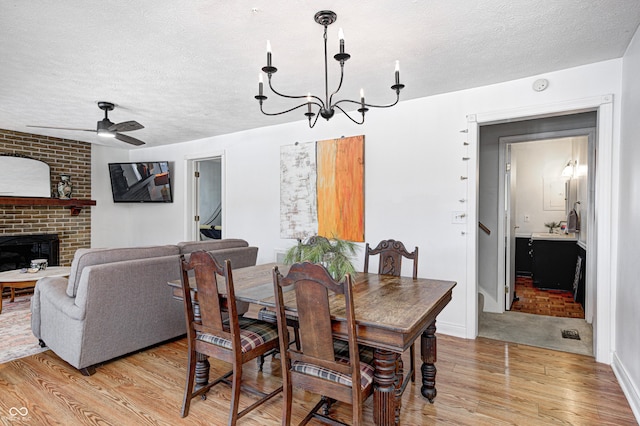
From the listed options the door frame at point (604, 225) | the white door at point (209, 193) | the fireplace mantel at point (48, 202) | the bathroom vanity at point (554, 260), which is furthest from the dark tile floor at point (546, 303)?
the fireplace mantel at point (48, 202)

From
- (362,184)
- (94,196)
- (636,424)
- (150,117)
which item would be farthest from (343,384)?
(94,196)

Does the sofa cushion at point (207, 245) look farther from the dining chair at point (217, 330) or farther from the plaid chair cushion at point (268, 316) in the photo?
the plaid chair cushion at point (268, 316)

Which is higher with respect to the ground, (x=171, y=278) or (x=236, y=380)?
(x=171, y=278)

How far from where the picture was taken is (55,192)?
5523 mm

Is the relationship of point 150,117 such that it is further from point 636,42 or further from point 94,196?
point 636,42

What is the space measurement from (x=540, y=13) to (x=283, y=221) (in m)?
3.40

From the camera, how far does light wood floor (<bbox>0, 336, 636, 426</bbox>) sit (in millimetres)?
2070

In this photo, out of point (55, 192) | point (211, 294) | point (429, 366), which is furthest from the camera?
point (55, 192)

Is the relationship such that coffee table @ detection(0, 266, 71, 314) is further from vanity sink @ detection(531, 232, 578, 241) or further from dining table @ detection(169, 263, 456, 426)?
vanity sink @ detection(531, 232, 578, 241)

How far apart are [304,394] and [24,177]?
17.5ft

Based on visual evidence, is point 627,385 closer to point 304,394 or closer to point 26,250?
point 304,394

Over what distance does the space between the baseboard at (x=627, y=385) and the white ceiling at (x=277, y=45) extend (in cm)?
224

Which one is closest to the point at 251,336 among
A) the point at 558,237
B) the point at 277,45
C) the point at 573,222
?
the point at 277,45

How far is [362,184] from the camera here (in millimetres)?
3973
